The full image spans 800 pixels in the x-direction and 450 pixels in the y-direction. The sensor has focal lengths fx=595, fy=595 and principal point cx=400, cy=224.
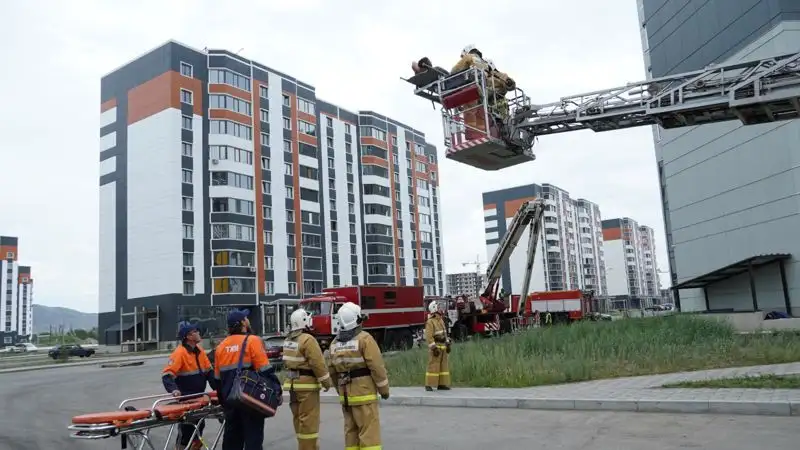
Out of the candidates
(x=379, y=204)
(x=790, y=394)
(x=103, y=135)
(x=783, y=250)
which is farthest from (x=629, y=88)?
(x=379, y=204)

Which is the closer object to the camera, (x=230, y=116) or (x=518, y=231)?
(x=518, y=231)

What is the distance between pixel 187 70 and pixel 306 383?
153 feet

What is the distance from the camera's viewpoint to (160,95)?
1834 inches

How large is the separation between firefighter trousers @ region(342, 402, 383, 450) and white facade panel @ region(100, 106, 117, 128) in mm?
51179

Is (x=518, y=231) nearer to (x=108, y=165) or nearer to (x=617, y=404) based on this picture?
(x=617, y=404)

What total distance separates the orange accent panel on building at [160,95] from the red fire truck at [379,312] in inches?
1117

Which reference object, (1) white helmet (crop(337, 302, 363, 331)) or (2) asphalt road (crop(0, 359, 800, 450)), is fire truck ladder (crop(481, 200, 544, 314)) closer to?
(2) asphalt road (crop(0, 359, 800, 450))

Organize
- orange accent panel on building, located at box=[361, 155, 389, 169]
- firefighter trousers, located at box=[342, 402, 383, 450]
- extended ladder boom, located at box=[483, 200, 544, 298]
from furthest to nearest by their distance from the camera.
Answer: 1. orange accent panel on building, located at box=[361, 155, 389, 169]
2. extended ladder boom, located at box=[483, 200, 544, 298]
3. firefighter trousers, located at box=[342, 402, 383, 450]

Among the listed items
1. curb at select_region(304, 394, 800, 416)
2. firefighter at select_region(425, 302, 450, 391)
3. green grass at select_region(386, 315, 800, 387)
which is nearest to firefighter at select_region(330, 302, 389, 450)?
curb at select_region(304, 394, 800, 416)

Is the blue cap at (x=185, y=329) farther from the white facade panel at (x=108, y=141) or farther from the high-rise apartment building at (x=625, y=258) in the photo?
the high-rise apartment building at (x=625, y=258)

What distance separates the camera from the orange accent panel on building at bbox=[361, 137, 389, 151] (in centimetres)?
6700

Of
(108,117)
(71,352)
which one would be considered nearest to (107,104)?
(108,117)

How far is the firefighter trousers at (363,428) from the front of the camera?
5.82 meters

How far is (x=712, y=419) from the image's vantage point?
26.7 ft
